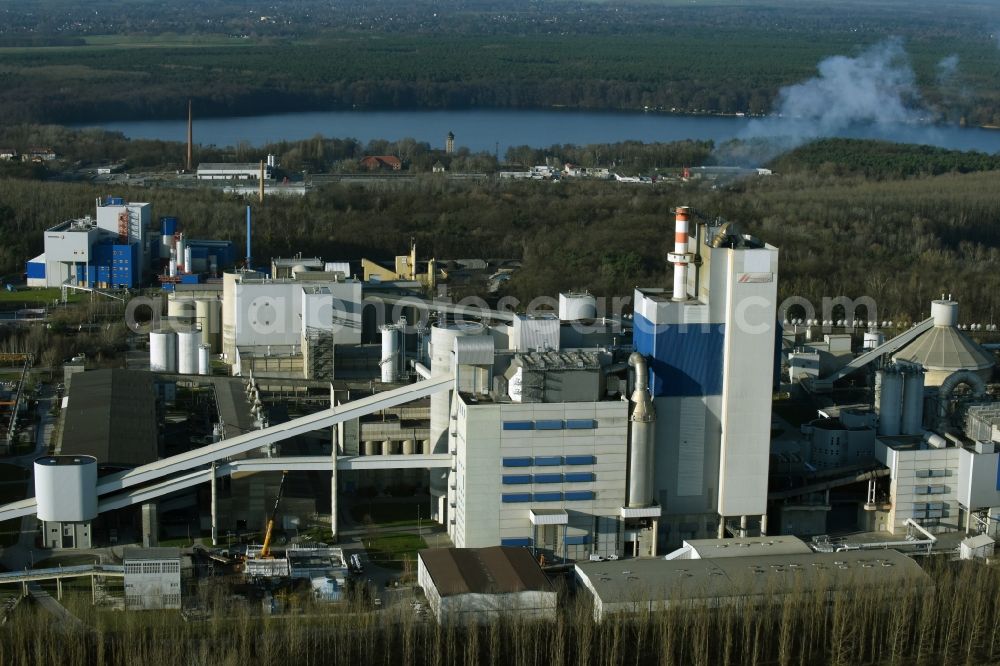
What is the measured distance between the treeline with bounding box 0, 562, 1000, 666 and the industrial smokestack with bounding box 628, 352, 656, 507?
2152 mm

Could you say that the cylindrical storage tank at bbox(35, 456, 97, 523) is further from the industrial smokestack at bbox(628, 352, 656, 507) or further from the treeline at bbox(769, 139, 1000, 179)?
the treeline at bbox(769, 139, 1000, 179)

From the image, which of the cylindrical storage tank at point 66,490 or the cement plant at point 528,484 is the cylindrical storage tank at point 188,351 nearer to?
the cement plant at point 528,484

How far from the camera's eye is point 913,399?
58.7 feet

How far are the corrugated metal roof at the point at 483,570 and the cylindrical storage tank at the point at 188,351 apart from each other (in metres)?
7.70

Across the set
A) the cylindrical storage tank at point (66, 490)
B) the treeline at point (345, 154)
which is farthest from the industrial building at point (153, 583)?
the treeline at point (345, 154)

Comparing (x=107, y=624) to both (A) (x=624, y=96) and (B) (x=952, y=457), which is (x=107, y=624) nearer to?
(B) (x=952, y=457)

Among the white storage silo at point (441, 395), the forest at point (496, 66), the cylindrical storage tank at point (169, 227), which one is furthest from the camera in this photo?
the forest at point (496, 66)

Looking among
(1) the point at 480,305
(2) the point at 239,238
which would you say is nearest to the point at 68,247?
(2) the point at 239,238

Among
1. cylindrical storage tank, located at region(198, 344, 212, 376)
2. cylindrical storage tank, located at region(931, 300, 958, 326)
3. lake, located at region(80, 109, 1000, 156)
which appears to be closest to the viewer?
cylindrical storage tank, located at region(931, 300, 958, 326)

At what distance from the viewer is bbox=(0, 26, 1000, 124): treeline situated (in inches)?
2431

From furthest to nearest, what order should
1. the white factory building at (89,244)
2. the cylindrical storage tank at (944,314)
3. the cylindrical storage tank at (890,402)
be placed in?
the white factory building at (89,244)
the cylindrical storage tank at (944,314)
the cylindrical storage tank at (890,402)

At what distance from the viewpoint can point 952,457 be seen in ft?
55.9

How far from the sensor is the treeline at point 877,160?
44750 mm

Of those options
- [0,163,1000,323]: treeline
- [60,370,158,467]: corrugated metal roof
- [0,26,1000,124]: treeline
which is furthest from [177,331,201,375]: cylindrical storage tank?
[0,26,1000,124]: treeline
